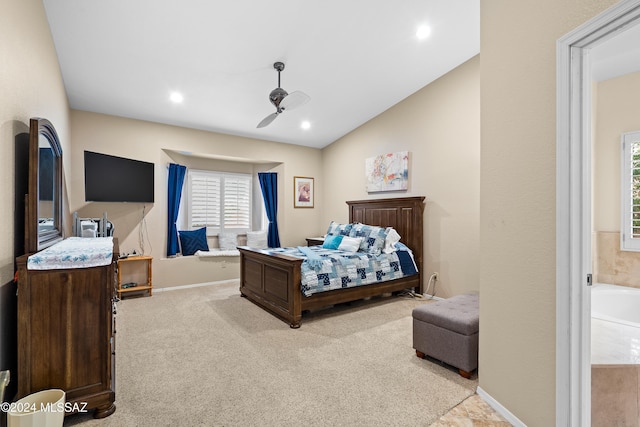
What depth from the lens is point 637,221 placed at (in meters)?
2.83

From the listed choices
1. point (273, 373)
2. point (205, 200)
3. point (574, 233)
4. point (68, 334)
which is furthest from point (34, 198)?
point (205, 200)

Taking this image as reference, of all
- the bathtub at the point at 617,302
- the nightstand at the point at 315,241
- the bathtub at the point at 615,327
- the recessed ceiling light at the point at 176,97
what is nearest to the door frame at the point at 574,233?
the bathtub at the point at 615,327

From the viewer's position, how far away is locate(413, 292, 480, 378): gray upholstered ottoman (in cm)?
226

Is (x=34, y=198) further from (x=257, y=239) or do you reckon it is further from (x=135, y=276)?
(x=257, y=239)

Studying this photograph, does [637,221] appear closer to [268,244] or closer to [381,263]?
[381,263]

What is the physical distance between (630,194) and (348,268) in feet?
9.47

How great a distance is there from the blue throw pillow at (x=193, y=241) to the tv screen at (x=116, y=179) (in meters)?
0.92

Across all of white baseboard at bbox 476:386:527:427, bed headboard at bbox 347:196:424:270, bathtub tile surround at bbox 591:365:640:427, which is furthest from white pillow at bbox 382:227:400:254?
bathtub tile surround at bbox 591:365:640:427

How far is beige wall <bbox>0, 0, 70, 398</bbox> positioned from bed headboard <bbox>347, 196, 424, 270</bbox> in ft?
13.7

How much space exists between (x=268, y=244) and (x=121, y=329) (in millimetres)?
3123

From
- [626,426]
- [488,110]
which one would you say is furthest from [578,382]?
[488,110]

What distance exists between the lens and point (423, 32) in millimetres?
3236

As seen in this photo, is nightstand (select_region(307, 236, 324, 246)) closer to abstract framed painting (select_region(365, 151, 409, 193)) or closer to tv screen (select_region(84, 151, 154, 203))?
abstract framed painting (select_region(365, 151, 409, 193))

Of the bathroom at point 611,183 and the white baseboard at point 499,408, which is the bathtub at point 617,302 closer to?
the bathroom at point 611,183
